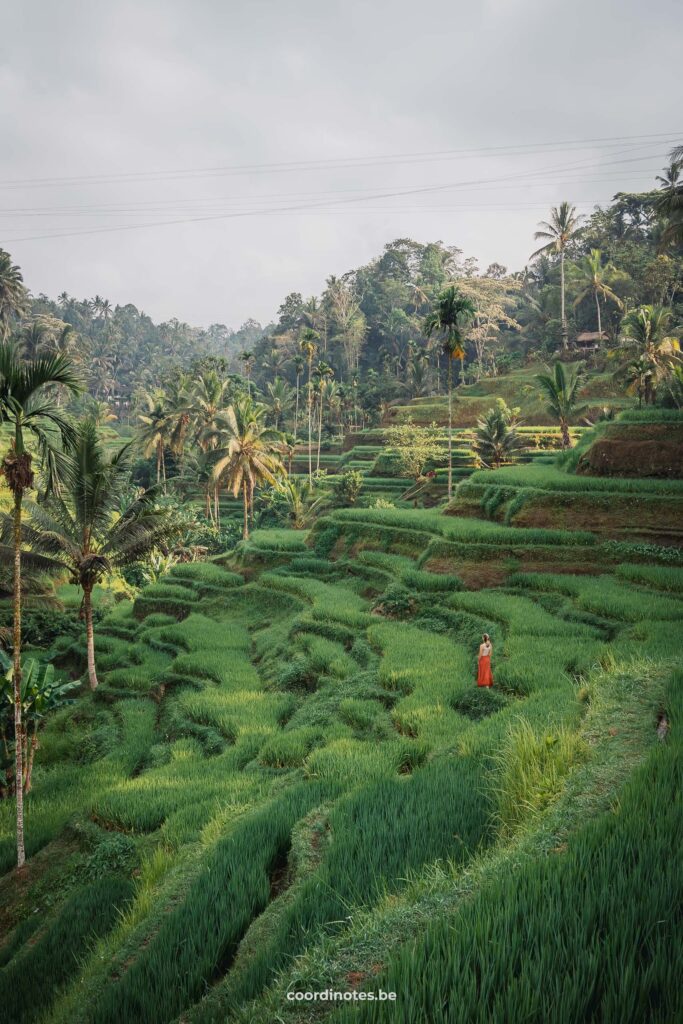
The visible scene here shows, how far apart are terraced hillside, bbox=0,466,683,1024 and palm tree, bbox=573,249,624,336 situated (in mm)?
→ 34748

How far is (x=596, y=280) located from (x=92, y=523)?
42.3m

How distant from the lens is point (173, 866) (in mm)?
5793

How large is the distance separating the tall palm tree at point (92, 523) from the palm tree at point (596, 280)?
40651mm

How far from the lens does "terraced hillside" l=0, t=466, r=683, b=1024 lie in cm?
269

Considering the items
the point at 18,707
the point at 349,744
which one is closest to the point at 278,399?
the point at 18,707

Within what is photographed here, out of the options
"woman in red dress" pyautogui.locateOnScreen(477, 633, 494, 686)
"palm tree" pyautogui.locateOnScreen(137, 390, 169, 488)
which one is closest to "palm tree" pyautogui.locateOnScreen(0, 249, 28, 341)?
"palm tree" pyautogui.locateOnScreen(137, 390, 169, 488)

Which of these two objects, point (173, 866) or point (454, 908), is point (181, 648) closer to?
point (173, 866)

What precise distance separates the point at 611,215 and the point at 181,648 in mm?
52239

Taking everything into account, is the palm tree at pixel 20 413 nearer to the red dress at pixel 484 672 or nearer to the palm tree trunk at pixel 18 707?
the palm tree trunk at pixel 18 707

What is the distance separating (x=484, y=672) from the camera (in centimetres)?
895

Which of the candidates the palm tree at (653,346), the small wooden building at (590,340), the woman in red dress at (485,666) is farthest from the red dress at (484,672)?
the small wooden building at (590,340)

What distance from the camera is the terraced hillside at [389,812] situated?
2.69 metres

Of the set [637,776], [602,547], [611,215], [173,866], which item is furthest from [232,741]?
[611,215]

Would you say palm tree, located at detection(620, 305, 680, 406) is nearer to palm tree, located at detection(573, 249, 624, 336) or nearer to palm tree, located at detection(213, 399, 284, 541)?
palm tree, located at detection(213, 399, 284, 541)
